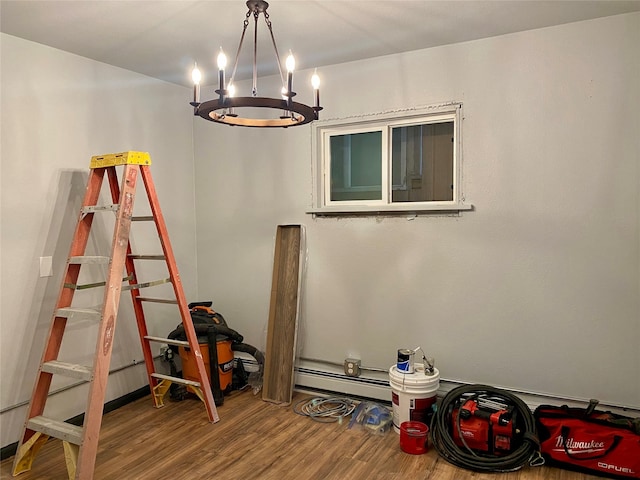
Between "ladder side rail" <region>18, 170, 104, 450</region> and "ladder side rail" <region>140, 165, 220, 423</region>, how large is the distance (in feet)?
1.02

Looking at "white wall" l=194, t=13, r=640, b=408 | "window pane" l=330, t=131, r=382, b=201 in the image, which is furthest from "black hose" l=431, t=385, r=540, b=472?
"window pane" l=330, t=131, r=382, b=201

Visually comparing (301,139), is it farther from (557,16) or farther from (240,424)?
(240,424)

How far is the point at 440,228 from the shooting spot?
310cm

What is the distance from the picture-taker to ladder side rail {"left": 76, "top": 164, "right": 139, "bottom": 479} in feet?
7.59

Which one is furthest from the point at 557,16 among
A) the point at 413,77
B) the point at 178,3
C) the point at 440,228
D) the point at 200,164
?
the point at 200,164

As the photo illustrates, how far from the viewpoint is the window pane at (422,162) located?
3.14m

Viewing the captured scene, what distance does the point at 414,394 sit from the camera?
284cm

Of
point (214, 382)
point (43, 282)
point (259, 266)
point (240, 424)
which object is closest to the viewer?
point (43, 282)

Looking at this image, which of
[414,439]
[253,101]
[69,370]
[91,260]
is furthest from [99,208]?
[414,439]

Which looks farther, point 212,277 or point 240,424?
point 212,277

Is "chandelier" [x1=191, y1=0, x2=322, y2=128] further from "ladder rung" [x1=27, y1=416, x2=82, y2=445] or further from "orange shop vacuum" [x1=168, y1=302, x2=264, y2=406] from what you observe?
"orange shop vacuum" [x1=168, y1=302, x2=264, y2=406]

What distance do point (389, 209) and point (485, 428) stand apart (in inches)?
59.3

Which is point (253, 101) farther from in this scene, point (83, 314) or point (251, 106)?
point (83, 314)

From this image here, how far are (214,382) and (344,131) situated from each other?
212 centimetres
